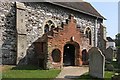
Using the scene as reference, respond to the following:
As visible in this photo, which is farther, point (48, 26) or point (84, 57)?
point (84, 57)

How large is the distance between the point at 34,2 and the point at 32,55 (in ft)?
17.1

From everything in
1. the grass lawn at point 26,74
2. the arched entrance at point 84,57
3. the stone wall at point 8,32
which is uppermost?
the stone wall at point 8,32

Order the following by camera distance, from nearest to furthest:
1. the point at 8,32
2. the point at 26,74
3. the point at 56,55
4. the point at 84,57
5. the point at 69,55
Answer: the point at 26,74
the point at 8,32
the point at 56,55
the point at 69,55
the point at 84,57

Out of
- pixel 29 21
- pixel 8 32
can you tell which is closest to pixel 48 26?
pixel 29 21

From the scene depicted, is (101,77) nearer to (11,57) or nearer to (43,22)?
(11,57)

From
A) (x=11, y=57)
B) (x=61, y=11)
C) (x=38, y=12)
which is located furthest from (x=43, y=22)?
(x=11, y=57)

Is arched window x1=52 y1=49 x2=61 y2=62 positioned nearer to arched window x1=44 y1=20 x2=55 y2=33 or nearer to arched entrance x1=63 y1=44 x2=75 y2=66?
arched entrance x1=63 y1=44 x2=75 y2=66

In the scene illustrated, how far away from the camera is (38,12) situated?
26.8m

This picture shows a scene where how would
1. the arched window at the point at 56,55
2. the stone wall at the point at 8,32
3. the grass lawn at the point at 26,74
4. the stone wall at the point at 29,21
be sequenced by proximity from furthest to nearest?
the arched window at the point at 56,55, the stone wall at the point at 29,21, the stone wall at the point at 8,32, the grass lawn at the point at 26,74

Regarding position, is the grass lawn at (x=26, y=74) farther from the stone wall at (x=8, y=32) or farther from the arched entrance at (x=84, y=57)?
the arched entrance at (x=84, y=57)

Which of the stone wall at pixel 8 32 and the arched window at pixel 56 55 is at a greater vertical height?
the stone wall at pixel 8 32

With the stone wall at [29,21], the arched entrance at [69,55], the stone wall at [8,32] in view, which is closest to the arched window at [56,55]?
the stone wall at [29,21]

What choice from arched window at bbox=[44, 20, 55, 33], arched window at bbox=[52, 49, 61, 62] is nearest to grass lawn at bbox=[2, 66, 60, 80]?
arched window at bbox=[52, 49, 61, 62]

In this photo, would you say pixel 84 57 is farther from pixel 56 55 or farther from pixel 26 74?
pixel 26 74
